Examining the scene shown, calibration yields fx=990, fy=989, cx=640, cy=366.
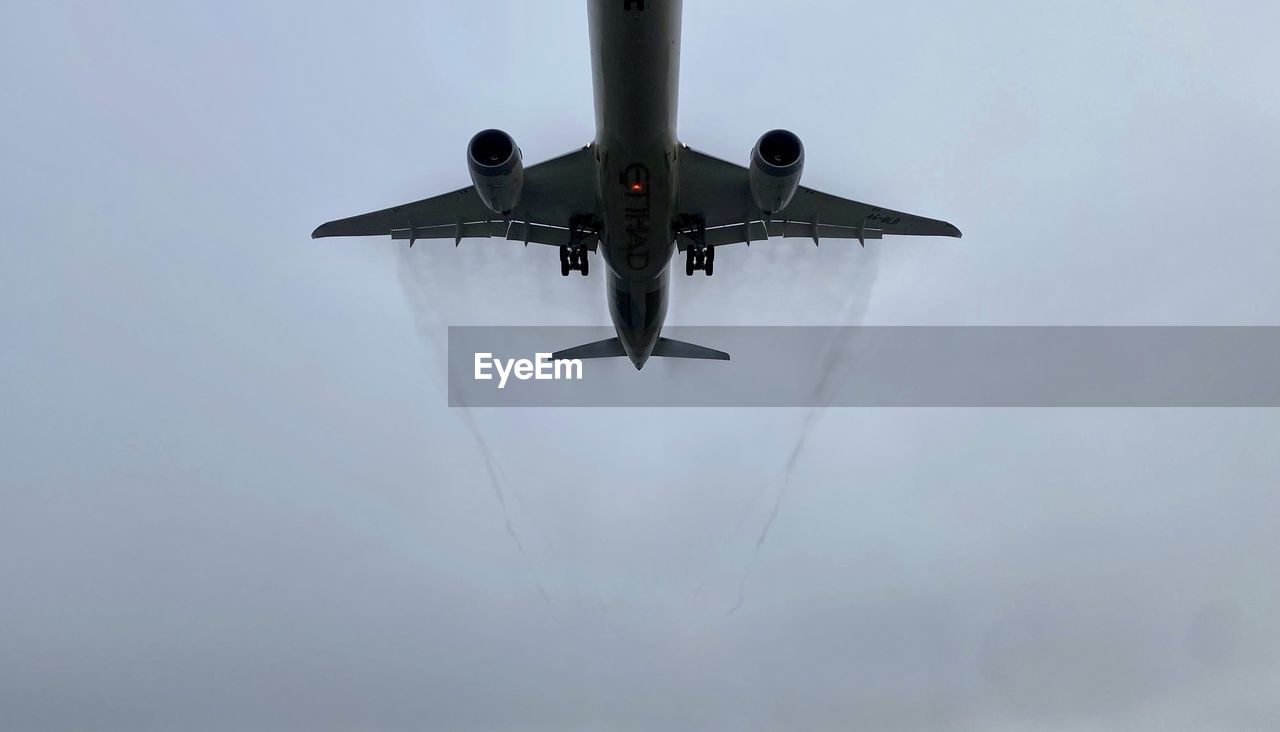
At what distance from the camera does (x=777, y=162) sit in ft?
72.9

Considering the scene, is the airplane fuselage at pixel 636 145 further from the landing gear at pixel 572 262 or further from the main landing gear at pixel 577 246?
the landing gear at pixel 572 262

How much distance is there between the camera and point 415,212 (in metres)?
27.5

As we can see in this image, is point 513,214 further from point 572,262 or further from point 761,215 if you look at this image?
point 761,215

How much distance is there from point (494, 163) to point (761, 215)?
8.47 m

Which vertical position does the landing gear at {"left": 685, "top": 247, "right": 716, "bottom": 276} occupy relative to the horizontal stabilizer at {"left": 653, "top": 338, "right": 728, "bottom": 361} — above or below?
above

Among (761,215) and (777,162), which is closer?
(777,162)

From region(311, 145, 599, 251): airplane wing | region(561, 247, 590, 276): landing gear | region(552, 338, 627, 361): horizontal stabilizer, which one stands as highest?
region(311, 145, 599, 251): airplane wing

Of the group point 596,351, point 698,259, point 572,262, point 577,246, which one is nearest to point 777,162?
point 698,259

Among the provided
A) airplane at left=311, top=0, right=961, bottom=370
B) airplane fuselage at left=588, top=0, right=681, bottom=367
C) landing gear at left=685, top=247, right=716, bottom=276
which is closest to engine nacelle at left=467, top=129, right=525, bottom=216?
airplane at left=311, top=0, right=961, bottom=370

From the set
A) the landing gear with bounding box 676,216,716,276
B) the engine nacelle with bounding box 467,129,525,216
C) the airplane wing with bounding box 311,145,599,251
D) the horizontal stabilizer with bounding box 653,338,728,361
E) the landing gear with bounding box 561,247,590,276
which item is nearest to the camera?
the engine nacelle with bounding box 467,129,525,216

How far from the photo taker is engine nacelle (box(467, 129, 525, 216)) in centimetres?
2162

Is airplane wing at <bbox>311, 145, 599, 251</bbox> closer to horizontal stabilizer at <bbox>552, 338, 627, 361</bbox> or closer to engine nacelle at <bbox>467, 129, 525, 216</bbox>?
engine nacelle at <bbox>467, 129, 525, 216</bbox>

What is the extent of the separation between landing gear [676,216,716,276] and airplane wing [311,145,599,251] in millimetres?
2554

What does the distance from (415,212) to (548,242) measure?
3985 mm
